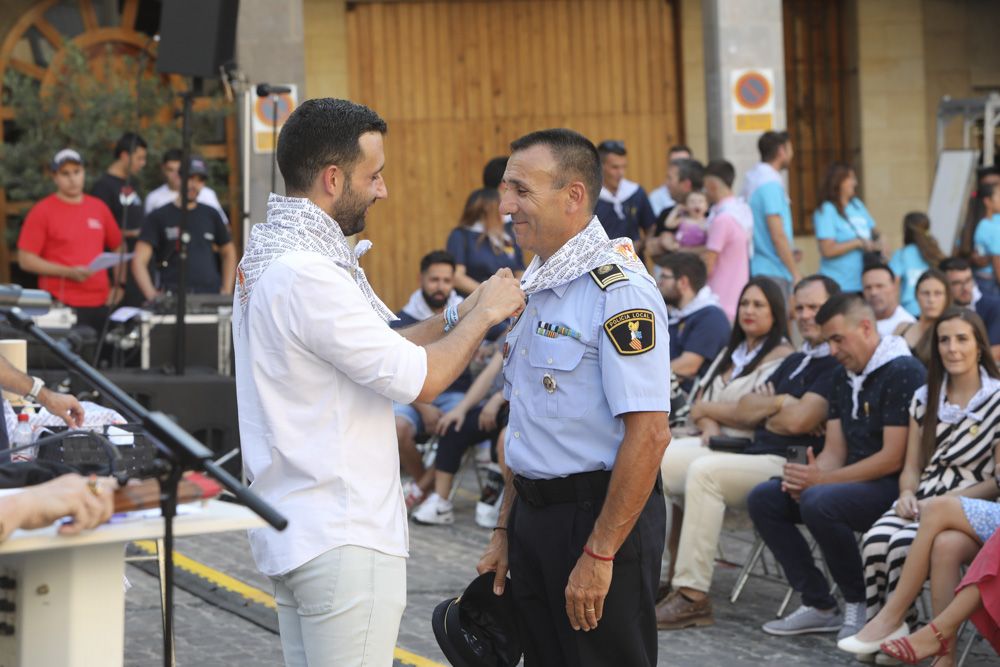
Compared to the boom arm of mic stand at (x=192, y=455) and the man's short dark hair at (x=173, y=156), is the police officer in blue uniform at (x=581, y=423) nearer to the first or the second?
the boom arm of mic stand at (x=192, y=455)

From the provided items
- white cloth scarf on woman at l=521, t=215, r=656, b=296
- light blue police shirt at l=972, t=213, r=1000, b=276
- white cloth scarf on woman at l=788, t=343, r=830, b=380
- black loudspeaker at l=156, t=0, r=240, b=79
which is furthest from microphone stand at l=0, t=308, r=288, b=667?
light blue police shirt at l=972, t=213, r=1000, b=276

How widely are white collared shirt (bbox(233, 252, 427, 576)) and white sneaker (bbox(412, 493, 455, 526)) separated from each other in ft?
18.0

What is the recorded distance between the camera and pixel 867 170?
1571 centimetres

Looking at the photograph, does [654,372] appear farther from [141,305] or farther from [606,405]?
[141,305]

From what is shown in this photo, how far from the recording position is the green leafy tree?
1294cm

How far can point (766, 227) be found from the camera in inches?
421

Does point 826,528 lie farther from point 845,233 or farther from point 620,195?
point 620,195

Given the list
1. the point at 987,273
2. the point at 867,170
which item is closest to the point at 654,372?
the point at 987,273

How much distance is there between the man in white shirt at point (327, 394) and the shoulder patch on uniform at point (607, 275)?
45cm

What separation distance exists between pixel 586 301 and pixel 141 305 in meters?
7.91

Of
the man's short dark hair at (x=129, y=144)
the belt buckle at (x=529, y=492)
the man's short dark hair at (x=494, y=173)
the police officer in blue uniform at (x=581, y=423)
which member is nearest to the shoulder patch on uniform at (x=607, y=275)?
the police officer in blue uniform at (x=581, y=423)

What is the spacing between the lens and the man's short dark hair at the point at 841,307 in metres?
6.71

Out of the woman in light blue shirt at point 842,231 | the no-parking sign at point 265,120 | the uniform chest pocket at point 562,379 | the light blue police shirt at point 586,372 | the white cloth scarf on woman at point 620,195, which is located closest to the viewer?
the light blue police shirt at point 586,372

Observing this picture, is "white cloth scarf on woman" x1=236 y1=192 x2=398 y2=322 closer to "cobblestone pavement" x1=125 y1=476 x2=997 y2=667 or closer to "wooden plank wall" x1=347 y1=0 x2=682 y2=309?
"cobblestone pavement" x1=125 y1=476 x2=997 y2=667
